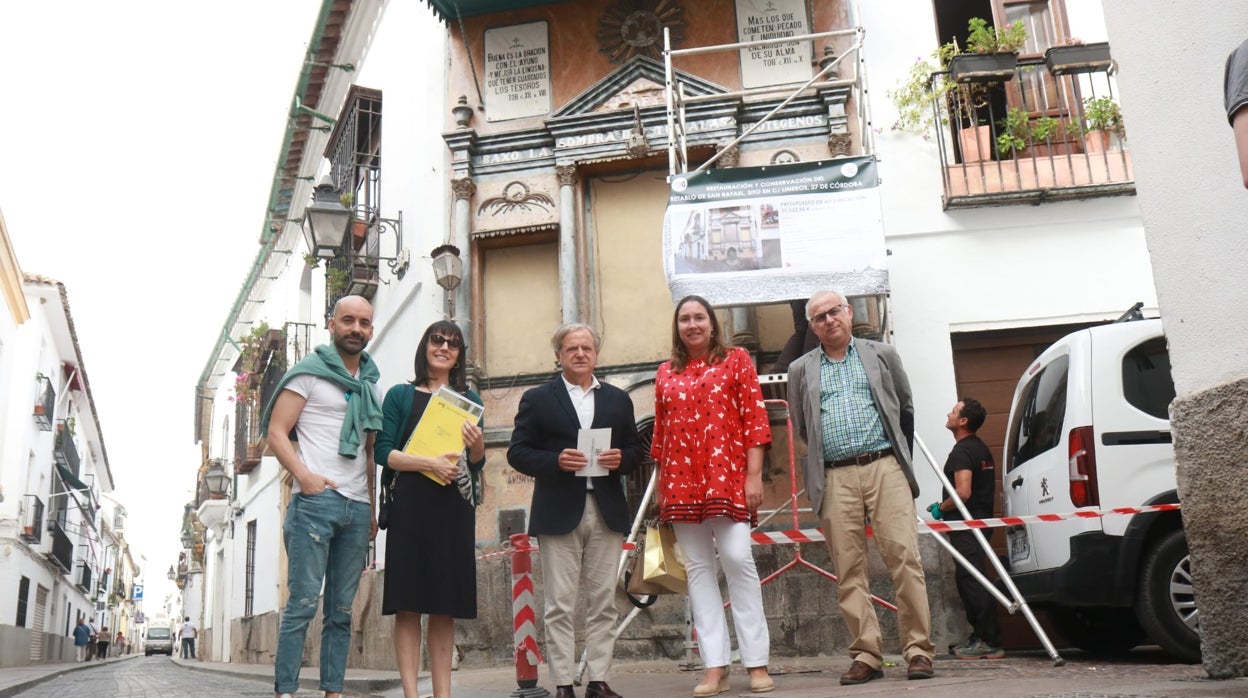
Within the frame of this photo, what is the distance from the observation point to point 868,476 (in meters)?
5.02

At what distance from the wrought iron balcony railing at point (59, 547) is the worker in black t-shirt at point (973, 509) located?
2435cm

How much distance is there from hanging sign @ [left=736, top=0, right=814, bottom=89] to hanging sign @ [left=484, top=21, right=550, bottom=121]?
6.72 feet

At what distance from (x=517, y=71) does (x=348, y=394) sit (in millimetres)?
6729

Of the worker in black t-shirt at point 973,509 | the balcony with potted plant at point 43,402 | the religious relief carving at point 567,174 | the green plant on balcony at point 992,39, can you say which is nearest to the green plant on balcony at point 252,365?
the balcony with potted plant at point 43,402

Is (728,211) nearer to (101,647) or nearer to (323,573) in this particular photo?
(323,573)

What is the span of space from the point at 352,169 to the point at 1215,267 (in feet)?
38.5

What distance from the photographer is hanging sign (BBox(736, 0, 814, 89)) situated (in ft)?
32.5

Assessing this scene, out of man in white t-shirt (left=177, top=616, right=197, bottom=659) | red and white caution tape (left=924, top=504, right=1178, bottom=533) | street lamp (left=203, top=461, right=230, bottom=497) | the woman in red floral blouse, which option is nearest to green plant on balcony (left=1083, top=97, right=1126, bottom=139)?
red and white caution tape (left=924, top=504, right=1178, bottom=533)

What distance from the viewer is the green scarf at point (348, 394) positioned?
178 inches

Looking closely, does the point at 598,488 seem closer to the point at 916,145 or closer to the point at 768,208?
the point at 768,208

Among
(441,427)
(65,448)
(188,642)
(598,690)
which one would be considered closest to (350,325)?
(441,427)

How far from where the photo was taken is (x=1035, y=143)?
9219 millimetres

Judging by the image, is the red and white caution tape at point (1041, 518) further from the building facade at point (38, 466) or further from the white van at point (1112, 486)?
the building facade at point (38, 466)

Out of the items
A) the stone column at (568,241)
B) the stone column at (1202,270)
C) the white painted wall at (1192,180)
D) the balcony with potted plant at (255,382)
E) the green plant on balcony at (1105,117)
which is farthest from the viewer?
the balcony with potted plant at (255,382)
